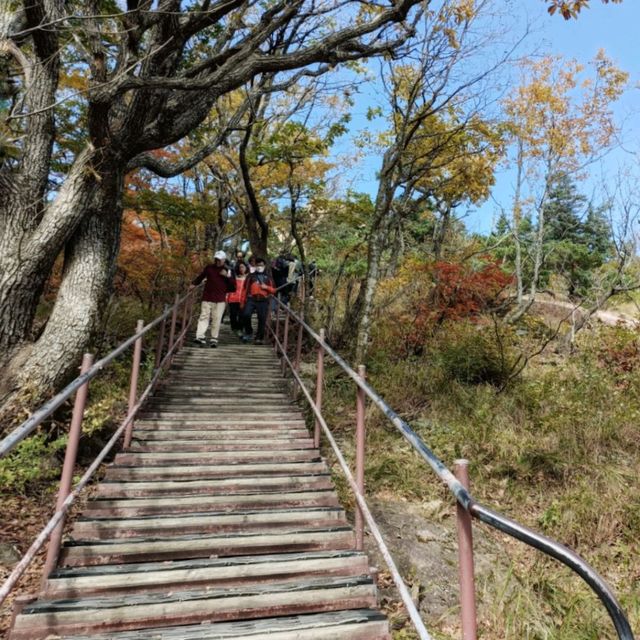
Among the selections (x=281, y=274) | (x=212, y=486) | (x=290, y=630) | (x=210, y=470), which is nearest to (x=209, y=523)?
(x=212, y=486)

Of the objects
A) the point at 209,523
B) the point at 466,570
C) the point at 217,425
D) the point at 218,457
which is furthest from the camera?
the point at 217,425

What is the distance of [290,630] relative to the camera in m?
2.53

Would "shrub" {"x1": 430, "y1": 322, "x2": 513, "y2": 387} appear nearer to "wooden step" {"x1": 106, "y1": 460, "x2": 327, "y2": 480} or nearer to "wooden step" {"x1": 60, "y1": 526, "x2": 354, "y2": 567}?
"wooden step" {"x1": 106, "y1": 460, "x2": 327, "y2": 480}

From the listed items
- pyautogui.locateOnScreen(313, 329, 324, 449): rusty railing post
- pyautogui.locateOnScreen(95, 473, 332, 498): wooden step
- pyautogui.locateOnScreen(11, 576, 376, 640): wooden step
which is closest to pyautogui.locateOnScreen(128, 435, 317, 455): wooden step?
pyautogui.locateOnScreen(313, 329, 324, 449): rusty railing post

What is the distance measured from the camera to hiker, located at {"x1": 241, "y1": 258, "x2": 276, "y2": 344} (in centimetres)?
912

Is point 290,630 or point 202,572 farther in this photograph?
point 202,572

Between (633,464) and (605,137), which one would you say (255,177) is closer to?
(605,137)

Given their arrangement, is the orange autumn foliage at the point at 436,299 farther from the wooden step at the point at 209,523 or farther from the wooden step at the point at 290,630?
the wooden step at the point at 290,630

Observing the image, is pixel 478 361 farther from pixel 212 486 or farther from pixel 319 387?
pixel 212 486

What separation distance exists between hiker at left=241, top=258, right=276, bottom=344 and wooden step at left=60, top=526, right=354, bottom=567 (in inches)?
247

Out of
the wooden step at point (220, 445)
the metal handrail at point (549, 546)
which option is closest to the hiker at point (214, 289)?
the wooden step at point (220, 445)

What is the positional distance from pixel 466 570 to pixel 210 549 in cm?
229

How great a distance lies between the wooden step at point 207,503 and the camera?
344cm

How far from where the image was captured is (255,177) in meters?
15.8
